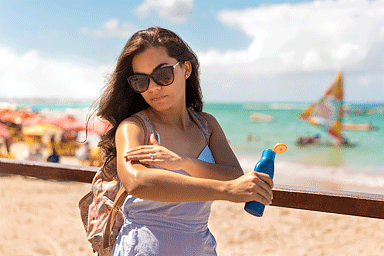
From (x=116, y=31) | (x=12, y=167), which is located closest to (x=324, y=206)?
(x=12, y=167)

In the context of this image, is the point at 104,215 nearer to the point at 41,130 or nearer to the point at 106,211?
the point at 106,211

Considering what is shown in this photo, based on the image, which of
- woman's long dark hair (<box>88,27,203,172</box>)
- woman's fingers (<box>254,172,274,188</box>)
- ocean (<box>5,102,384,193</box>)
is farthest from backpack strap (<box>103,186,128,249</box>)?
ocean (<box>5,102,384,193</box>)

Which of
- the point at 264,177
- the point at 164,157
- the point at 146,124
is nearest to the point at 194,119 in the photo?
the point at 146,124

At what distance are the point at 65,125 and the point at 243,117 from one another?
30.5 metres

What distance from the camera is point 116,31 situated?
89688mm

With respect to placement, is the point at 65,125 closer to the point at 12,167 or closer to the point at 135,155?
the point at 12,167

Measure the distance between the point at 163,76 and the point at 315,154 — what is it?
22.1 metres

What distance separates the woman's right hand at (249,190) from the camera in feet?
2.92

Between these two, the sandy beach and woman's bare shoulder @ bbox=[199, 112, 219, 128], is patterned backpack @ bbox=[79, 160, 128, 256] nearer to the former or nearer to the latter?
woman's bare shoulder @ bbox=[199, 112, 219, 128]

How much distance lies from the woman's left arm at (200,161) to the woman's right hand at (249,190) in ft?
0.54

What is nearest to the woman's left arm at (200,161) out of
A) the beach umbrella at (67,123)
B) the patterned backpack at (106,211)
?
the patterned backpack at (106,211)

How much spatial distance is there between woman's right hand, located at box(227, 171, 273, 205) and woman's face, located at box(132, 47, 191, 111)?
1.27ft

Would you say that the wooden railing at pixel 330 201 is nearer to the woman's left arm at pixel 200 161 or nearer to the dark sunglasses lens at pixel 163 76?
the woman's left arm at pixel 200 161

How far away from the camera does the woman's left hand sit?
95 cm
